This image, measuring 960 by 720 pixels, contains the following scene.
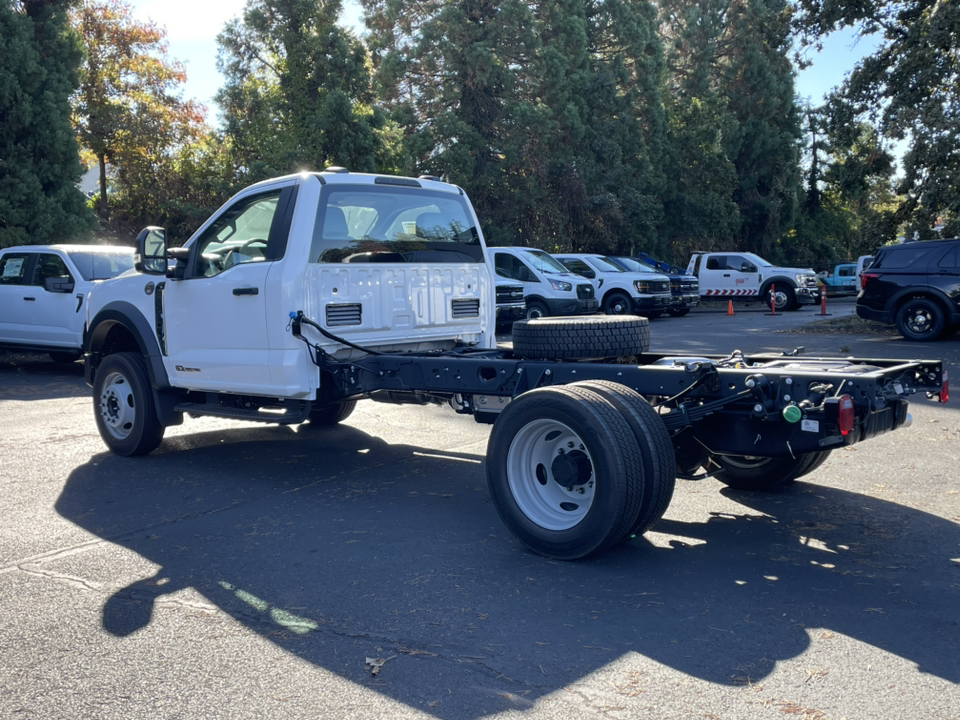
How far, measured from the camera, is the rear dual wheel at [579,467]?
182 inches

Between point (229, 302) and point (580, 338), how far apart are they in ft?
8.88

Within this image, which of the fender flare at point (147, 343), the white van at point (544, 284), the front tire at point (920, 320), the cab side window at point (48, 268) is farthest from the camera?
the white van at point (544, 284)

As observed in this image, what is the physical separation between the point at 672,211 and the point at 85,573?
1380 inches

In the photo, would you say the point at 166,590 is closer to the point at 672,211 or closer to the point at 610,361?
the point at 610,361

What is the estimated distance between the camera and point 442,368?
6.16 m

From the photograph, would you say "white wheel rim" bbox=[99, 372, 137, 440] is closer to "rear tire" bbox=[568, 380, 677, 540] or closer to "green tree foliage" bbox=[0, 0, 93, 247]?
"rear tire" bbox=[568, 380, 677, 540]

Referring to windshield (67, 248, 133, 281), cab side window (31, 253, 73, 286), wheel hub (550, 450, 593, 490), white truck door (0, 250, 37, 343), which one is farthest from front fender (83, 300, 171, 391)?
white truck door (0, 250, 37, 343)

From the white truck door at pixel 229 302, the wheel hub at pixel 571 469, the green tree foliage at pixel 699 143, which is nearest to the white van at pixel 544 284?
the white truck door at pixel 229 302

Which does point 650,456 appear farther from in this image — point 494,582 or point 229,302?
point 229,302

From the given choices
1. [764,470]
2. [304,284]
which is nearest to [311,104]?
[304,284]

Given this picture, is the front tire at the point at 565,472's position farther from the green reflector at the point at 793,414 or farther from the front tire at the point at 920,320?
the front tire at the point at 920,320

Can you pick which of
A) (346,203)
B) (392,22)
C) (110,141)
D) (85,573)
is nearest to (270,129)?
(110,141)

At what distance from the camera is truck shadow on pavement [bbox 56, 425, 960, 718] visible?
146 inches

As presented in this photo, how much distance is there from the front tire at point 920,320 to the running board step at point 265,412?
1329cm
